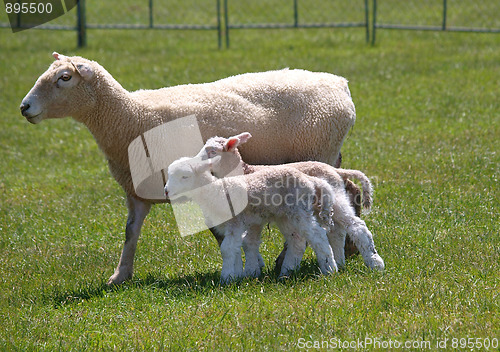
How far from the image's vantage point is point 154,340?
4750 millimetres

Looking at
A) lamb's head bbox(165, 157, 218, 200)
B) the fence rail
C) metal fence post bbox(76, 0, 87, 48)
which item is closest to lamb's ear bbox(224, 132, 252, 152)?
lamb's head bbox(165, 157, 218, 200)

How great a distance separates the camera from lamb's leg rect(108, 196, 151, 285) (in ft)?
20.4

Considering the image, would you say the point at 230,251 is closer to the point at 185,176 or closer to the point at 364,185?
the point at 185,176

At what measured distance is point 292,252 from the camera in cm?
570

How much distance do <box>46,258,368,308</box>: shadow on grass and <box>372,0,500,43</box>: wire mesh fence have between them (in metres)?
12.7

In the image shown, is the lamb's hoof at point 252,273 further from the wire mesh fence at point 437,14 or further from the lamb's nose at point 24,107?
the wire mesh fence at point 437,14

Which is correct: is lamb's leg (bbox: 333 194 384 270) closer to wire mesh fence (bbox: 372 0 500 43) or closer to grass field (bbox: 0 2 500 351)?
grass field (bbox: 0 2 500 351)

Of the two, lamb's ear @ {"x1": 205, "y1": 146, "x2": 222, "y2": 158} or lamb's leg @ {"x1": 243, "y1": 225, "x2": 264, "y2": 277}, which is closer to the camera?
lamb's ear @ {"x1": 205, "y1": 146, "x2": 222, "y2": 158}

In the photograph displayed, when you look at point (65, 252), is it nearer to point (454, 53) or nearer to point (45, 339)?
point (45, 339)

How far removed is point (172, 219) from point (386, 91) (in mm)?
6091

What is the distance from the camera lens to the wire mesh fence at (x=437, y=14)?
18484 millimetres

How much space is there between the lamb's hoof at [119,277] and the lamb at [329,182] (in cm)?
101

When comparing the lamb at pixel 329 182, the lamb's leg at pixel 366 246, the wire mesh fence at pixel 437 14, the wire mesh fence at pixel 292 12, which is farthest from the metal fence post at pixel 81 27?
the lamb's leg at pixel 366 246

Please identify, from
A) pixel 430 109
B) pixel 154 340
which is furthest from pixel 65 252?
pixel 430 109
